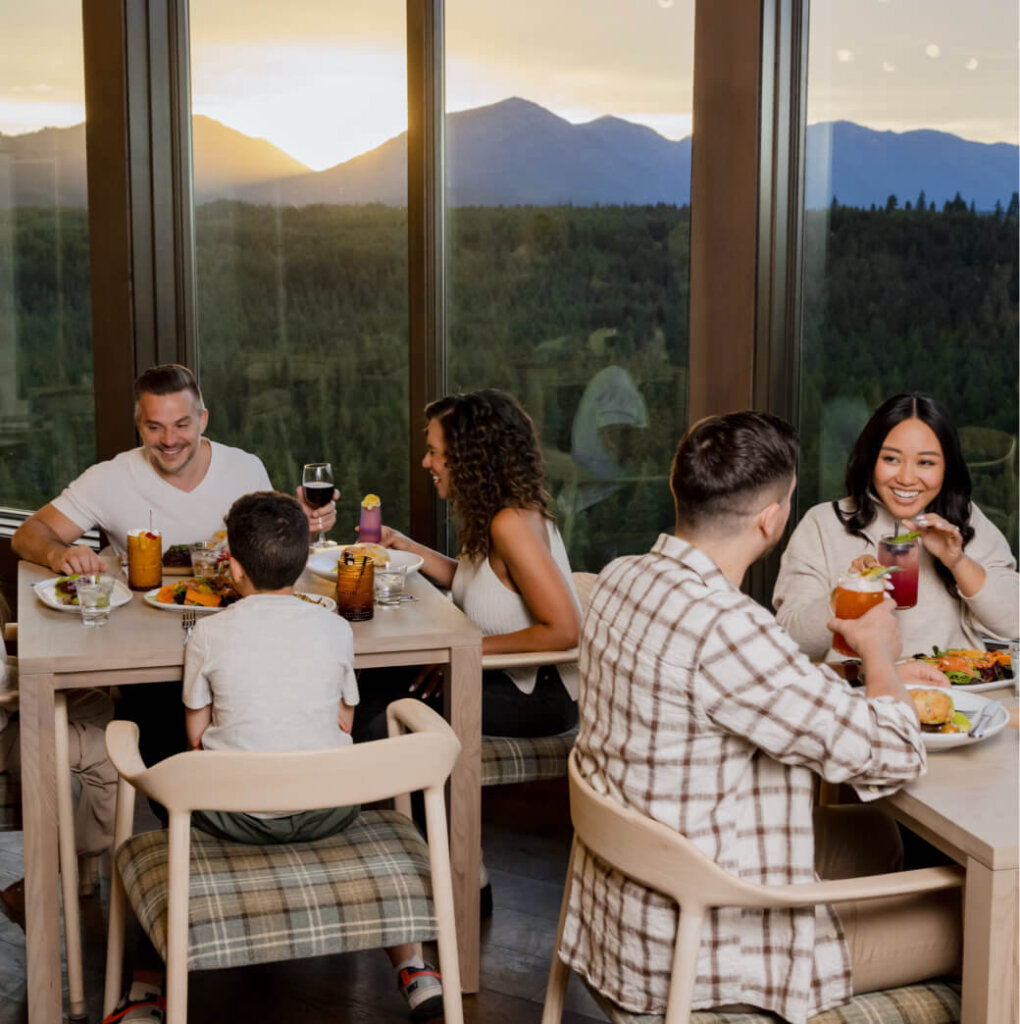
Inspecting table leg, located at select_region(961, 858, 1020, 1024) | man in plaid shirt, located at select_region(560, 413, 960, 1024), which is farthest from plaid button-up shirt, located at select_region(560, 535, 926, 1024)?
table leg, located at select_region(961, 858, 1020, 1024)

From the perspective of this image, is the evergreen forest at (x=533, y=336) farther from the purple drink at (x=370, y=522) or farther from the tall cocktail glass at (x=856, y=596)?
the tall cocktail glass at (x=856, y=596)

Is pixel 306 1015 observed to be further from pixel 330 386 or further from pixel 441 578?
pixel 330 386

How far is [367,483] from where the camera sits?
418 cm

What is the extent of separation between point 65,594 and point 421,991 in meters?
1.09

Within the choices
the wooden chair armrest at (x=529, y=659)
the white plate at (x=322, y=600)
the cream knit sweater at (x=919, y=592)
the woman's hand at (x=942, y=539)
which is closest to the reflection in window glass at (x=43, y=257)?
the white plate at (x=322, y=600)

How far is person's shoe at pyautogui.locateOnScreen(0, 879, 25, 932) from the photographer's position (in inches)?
105

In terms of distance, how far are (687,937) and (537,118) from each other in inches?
107

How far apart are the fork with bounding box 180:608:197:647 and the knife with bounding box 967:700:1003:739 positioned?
1379mm

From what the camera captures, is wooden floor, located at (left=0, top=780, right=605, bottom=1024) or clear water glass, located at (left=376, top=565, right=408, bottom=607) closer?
wooden floor, located at (left=0, top=780, right=605, bottom=1024)

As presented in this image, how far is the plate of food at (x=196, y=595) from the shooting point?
100 inches

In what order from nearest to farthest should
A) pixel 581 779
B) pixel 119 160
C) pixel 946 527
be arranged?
pixel 581 779, pixel 946 527, pixel 119 160

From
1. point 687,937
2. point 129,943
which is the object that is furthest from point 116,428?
point 687,937

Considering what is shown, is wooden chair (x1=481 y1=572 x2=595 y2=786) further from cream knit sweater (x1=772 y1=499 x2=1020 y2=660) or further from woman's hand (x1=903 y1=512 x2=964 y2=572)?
woman's hand (x1=903 y1=512 x2=964 y2=572)

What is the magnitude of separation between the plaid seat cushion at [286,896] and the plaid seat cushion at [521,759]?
454 mm
